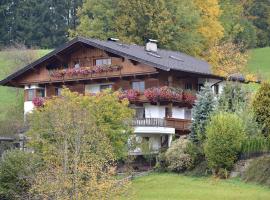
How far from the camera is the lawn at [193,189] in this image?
3366 centimetres

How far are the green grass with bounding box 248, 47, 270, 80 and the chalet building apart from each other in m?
28.4

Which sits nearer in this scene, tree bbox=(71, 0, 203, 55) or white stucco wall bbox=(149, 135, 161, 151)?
white stucco wall bbox=(149, 135, 161, 151)

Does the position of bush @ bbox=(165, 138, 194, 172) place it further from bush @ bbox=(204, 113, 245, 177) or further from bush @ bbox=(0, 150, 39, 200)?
bush @ bbox=(0, 150, 39, 200)

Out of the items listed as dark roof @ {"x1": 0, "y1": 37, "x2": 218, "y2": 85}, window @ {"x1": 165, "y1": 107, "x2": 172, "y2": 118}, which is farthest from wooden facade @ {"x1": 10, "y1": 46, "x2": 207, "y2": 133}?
window @ {"x1": 165, "y1": 107, "x2": 172, "y2": 118}

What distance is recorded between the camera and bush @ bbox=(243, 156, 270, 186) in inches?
1431

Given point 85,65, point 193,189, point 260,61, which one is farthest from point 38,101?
point 260,61

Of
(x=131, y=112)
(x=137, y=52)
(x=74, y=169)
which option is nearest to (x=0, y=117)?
(x=137, y=52)

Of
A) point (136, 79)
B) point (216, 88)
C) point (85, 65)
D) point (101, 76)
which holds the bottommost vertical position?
point (216, 88)

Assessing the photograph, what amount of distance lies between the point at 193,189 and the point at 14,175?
8.71 metres

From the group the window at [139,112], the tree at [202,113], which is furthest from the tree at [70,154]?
the window at [139,112]

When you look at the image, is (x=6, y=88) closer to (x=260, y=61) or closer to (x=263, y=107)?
(x=260, y=61)

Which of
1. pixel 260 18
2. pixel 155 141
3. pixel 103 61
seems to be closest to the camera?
pixel 155 141

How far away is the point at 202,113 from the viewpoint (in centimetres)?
4341

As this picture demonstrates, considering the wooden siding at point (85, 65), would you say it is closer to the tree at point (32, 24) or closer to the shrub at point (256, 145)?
the shrub at point (256, 145)
